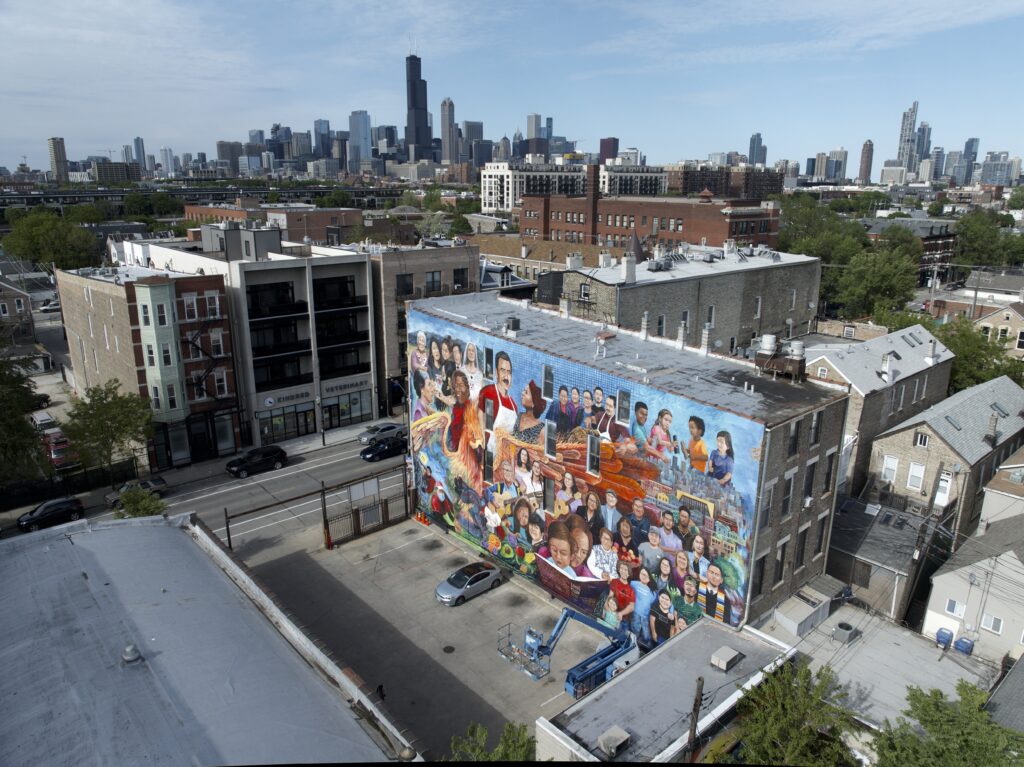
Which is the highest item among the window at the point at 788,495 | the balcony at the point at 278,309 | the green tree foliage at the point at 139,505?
the balcony at the point at 278,309

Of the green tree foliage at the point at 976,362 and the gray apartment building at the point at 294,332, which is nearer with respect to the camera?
the green tree foliage at the point at 976,362

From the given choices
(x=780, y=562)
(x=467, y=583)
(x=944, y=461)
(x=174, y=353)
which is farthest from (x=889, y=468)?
(x=174, y=353)

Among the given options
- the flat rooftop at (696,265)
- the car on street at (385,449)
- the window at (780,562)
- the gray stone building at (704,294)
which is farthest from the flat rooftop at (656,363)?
the car on street at (385,449)

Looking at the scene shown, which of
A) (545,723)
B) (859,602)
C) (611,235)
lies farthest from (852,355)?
(611,235)

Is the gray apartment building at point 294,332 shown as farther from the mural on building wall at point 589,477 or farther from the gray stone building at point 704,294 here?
the gray stone building at point 704,294

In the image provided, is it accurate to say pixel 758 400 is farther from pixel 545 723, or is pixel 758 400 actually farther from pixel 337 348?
pixel 337 348

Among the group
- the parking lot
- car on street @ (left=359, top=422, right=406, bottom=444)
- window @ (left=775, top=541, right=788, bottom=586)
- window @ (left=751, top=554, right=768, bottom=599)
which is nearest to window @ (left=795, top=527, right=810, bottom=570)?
window @ (left=775, top=541, right=788, bottom=586)

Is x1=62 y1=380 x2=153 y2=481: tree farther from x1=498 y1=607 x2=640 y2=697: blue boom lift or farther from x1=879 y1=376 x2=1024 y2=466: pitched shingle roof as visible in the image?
x1=879 y1=376 x2=1024 y2=466: pitched shingle roof
